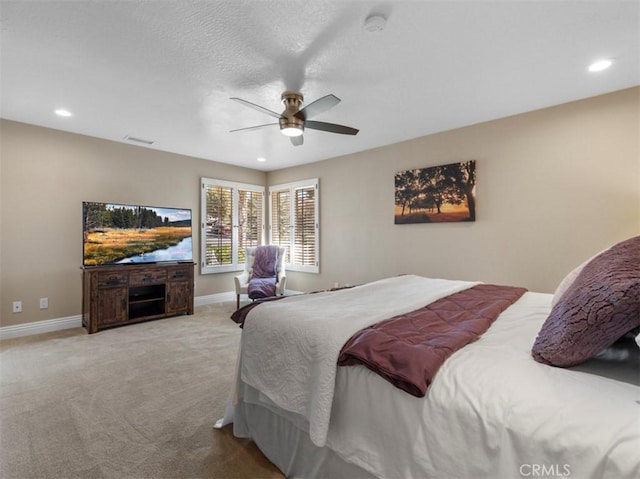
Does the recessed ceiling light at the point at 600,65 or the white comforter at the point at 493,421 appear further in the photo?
the recessed ceiling light at the point at 600,65

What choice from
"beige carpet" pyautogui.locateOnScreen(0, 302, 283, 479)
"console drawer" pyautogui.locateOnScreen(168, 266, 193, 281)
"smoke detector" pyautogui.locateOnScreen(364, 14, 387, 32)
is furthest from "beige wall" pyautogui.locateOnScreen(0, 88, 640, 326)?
"smoke detector" pyautogui.locateOnScreen(364, 14, 387, 32)

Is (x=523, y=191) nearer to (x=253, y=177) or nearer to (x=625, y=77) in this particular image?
(x=625, y=77)

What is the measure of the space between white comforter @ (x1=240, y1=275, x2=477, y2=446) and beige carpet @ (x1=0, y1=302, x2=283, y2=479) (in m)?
0.54

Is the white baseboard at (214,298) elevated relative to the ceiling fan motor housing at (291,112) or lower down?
lower down

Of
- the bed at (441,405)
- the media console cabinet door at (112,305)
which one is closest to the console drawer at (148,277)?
the media console cabinet door at (112,305)

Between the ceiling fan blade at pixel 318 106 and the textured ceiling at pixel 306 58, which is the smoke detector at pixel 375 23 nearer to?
the textured ceiling at pixel 306 58

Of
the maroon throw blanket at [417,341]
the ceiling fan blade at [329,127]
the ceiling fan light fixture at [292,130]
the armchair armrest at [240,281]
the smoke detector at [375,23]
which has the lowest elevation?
the armchair armrest at [240,281]

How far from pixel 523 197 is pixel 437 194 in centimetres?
97

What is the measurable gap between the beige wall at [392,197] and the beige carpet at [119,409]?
1.29 m

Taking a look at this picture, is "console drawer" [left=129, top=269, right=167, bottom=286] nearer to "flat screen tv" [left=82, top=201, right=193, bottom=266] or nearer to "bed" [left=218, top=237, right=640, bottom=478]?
→ "flat screen tv" [left=82, top=201, right=193, bottom=266]

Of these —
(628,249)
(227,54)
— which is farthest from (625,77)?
(227,54)

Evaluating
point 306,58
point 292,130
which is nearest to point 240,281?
point 292,130

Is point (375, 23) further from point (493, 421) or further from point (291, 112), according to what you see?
point (493, 421)

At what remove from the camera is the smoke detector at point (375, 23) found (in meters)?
1.93
